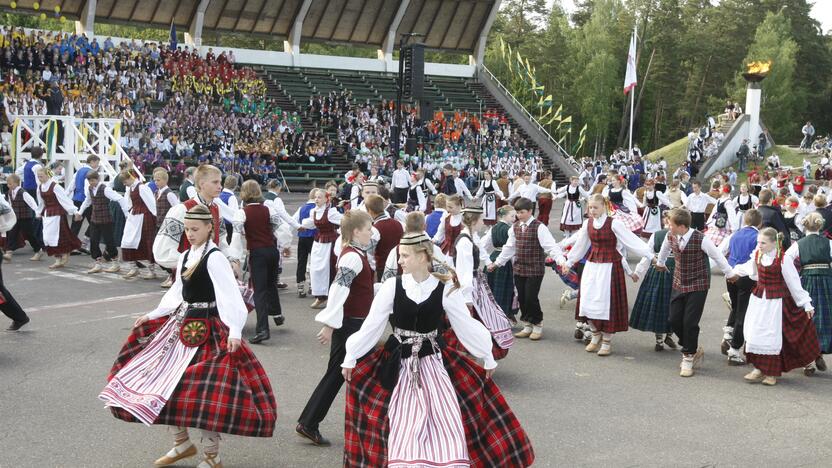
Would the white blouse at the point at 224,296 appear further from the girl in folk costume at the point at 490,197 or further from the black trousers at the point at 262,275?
the girl in folk costume at the point at 490,197

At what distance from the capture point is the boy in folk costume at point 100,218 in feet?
45.1

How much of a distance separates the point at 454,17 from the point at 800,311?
40.5 metres

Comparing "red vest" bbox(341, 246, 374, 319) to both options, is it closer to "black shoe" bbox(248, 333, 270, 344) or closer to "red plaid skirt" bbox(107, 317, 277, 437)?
"red plaid skirt" bbox(107, 317, 277, 437)

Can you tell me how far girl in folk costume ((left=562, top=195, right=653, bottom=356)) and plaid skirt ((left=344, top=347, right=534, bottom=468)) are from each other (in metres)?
4.08

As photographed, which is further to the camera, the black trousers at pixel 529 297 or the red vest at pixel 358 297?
the black trousers at pixel 529 297

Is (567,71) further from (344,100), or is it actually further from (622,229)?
(622,229)

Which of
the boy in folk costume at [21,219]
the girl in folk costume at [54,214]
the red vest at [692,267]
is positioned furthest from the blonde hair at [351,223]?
the boy in folk costume at [21,219]

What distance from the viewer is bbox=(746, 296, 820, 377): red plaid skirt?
314 inches

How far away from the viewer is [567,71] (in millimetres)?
72938

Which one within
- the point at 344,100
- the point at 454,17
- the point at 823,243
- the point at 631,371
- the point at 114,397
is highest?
the point at 454,17

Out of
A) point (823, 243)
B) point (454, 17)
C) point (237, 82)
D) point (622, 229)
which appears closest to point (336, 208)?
point (622, 229)

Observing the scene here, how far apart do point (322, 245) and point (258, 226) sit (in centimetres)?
235

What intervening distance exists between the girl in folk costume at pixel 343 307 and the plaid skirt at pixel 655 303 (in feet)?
12.6

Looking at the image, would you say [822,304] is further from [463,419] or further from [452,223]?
[463,419]
